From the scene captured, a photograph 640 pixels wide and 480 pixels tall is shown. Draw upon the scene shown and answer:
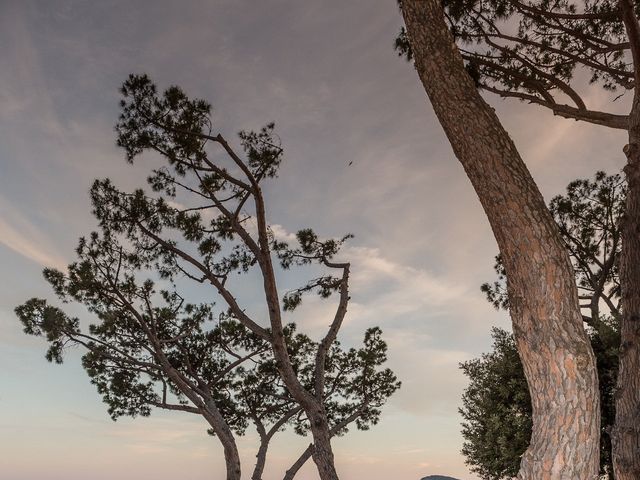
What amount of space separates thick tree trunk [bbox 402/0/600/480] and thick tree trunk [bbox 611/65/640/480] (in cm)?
333

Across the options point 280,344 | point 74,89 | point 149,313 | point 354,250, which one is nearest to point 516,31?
point 354,250

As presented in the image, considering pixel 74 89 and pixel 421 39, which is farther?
pixel 74 89

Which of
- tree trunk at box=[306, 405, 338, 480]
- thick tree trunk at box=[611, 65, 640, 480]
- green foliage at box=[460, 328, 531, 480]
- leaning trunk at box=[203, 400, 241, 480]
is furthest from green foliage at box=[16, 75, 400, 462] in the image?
thick tree trunk at box=[611, 65, 640, 480]

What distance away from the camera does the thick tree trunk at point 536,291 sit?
3.55 metres

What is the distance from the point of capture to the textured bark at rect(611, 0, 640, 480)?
618 cm

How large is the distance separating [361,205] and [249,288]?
3067mm

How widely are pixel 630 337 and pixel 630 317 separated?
0.90 ft

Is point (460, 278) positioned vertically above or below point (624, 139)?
below

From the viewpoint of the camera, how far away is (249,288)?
34.6 ft

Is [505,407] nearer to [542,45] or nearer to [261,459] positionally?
[542,45]

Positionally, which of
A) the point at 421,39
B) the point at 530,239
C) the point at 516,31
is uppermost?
the point at 516,31

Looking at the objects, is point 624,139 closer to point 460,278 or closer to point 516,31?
point 516,31

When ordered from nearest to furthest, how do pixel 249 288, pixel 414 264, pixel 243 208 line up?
pixel 243 208 < pixel 249 288 < pixel 414 264

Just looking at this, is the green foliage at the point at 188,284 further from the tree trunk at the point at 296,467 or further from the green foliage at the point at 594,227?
the green foliage at the point at 594,227
